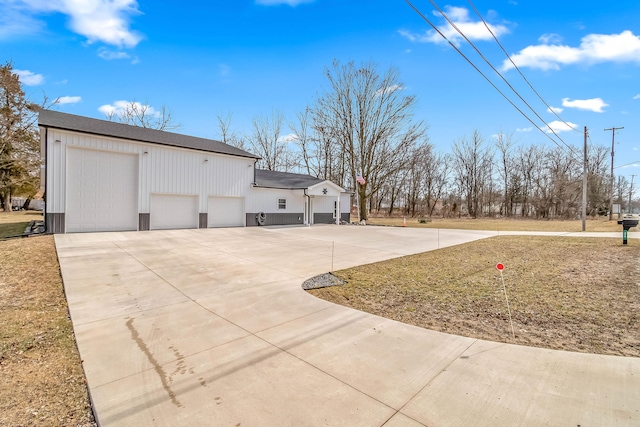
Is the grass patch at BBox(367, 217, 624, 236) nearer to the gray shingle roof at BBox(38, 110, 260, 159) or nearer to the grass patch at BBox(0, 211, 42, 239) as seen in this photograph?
the gray shingle roof at BBox(38, 110, 260, 159)

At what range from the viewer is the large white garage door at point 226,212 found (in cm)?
1770

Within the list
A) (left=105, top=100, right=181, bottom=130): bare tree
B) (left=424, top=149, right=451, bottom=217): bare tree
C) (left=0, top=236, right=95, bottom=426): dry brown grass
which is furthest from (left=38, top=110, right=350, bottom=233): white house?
(left=424, top=149, right=451, bottom=217): bare tree

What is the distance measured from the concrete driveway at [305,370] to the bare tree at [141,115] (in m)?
30.6

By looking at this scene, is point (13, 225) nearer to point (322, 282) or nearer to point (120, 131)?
point (120, 131)

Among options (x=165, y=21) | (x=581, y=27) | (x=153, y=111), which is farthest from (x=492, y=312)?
(x=153, y=111)

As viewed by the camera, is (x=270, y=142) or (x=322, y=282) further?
(x=270, y=142)

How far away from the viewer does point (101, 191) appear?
45.1 ft

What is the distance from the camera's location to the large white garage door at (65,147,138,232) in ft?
42.8

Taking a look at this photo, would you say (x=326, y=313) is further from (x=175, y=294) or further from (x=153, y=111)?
(x=153, y=111)

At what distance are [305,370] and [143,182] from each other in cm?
1516

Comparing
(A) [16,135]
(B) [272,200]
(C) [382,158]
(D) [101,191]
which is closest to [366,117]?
(C) [382,158]

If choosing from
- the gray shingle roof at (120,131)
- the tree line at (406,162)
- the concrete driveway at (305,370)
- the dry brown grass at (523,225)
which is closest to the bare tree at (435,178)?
the tree line at (406,162)

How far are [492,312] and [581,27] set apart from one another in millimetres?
9913

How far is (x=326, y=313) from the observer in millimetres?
4492
